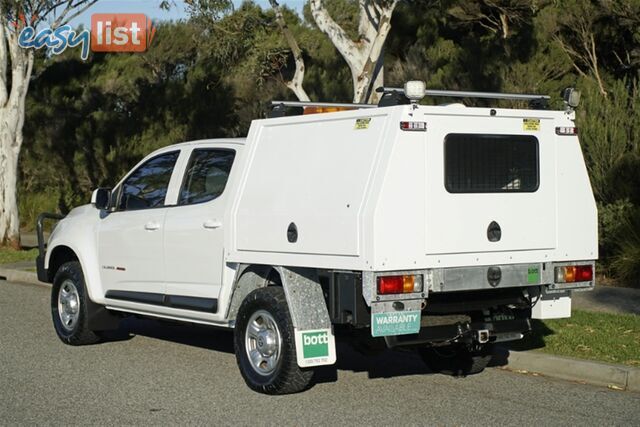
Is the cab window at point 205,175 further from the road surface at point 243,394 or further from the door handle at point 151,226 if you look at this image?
the road surface at point 243,394

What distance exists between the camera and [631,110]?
1675 cm

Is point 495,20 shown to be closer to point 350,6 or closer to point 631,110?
point 350,6

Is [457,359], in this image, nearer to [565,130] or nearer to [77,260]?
[565,130]

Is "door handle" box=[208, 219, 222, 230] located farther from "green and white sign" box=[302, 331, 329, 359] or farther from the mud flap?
"green and white sign" box=[302, 331, 329, 359]

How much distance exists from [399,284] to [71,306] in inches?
187

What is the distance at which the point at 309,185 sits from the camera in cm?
820

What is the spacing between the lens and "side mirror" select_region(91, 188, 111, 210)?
34.8 feet

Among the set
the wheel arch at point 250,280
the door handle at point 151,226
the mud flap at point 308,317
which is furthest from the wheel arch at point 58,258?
the mud flap at point 308,317

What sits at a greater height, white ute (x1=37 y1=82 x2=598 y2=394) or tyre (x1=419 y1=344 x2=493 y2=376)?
white ute (x1=37 y1=82 x2=598 y2=394)

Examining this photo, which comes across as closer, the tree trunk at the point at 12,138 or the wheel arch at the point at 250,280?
the wheel arch at the point at 250,280

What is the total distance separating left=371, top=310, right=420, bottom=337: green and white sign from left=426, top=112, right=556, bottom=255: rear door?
51 cm

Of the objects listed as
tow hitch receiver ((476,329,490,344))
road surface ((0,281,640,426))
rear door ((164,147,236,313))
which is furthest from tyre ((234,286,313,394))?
tow hitch receiver ((476,329,490,344))

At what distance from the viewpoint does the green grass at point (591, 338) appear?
9.62m

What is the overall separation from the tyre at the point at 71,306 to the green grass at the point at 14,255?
28.4 feet
